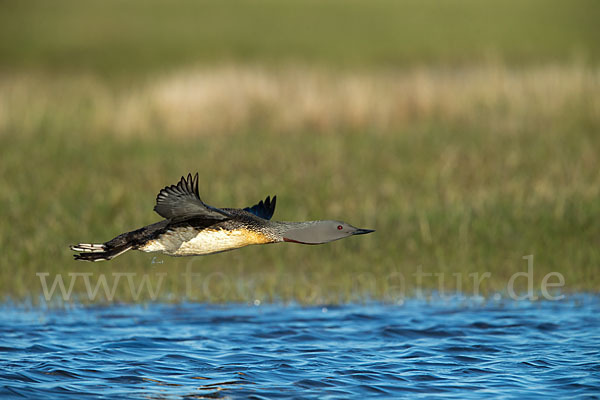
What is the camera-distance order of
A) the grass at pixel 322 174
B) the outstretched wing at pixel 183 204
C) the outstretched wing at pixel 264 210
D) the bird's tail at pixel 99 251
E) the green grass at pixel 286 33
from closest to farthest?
the outstretched wing at pixel 183 204
the bird's tail at pixel 99 251
the outstretched wing at pixel 264 210
the grass at pixel 322 174
the green grass at pixel 286 33

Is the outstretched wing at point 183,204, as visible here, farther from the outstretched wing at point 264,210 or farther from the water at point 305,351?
the water at point 305,351

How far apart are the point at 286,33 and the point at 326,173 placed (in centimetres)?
2769

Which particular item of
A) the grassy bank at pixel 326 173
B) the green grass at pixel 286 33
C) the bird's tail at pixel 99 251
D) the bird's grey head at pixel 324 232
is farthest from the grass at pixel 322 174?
the green grass at pixel 286 33

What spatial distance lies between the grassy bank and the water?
2.14 feet

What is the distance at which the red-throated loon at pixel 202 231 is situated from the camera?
6.28 metres

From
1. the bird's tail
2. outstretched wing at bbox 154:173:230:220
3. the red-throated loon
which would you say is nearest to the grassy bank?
the bird's tail

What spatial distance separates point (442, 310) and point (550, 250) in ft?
6.84

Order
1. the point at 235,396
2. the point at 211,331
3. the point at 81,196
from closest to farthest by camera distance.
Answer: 1. the point at 235,396
2. the point at 211,331
3. the point at 81,196

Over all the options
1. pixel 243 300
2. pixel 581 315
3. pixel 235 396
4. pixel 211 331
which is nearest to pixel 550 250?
pixel 581 315

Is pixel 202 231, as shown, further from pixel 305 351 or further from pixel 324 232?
pixel 305 351

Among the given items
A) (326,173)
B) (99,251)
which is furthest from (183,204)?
(326,173)

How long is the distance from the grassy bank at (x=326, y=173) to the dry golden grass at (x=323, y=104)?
0.04m

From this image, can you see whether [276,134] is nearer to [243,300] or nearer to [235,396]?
[243,300]

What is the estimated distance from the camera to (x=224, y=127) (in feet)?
54.5
